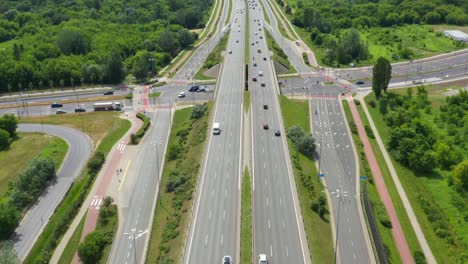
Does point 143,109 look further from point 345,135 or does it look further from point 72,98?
point 345,135

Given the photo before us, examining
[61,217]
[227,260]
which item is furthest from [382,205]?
[61,217]

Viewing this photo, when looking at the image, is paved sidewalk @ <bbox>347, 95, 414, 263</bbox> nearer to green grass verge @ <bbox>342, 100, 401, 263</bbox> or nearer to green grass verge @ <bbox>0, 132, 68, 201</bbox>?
green grass verge @ <bbox>342, 100, 401, 263</bbox>

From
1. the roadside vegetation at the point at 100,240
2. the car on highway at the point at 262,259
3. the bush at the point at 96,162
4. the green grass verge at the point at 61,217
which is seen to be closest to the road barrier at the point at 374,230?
the car on highway at the point at 262,259

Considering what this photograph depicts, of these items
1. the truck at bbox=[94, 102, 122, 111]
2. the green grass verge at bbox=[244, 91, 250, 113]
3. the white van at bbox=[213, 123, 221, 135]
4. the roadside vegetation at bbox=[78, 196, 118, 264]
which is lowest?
the roadside vegetation at bbox=[78, 196, 118, 264]

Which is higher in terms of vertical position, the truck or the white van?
the white van

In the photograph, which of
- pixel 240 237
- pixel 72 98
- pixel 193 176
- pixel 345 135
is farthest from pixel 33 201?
pixel 345 135

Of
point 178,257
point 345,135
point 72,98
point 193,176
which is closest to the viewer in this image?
point 178,257

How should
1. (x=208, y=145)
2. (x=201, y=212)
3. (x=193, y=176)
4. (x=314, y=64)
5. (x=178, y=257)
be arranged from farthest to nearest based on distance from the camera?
(x=314, y=64) < (x=208, y=145) < (x=193, y=176) < (x=201, y=212) < (x=178, y=257)

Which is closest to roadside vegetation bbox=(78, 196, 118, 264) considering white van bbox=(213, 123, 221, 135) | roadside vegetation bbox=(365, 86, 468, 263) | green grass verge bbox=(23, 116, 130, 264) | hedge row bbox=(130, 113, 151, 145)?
green grass verge bbox=(23, 116, 130, 264)
